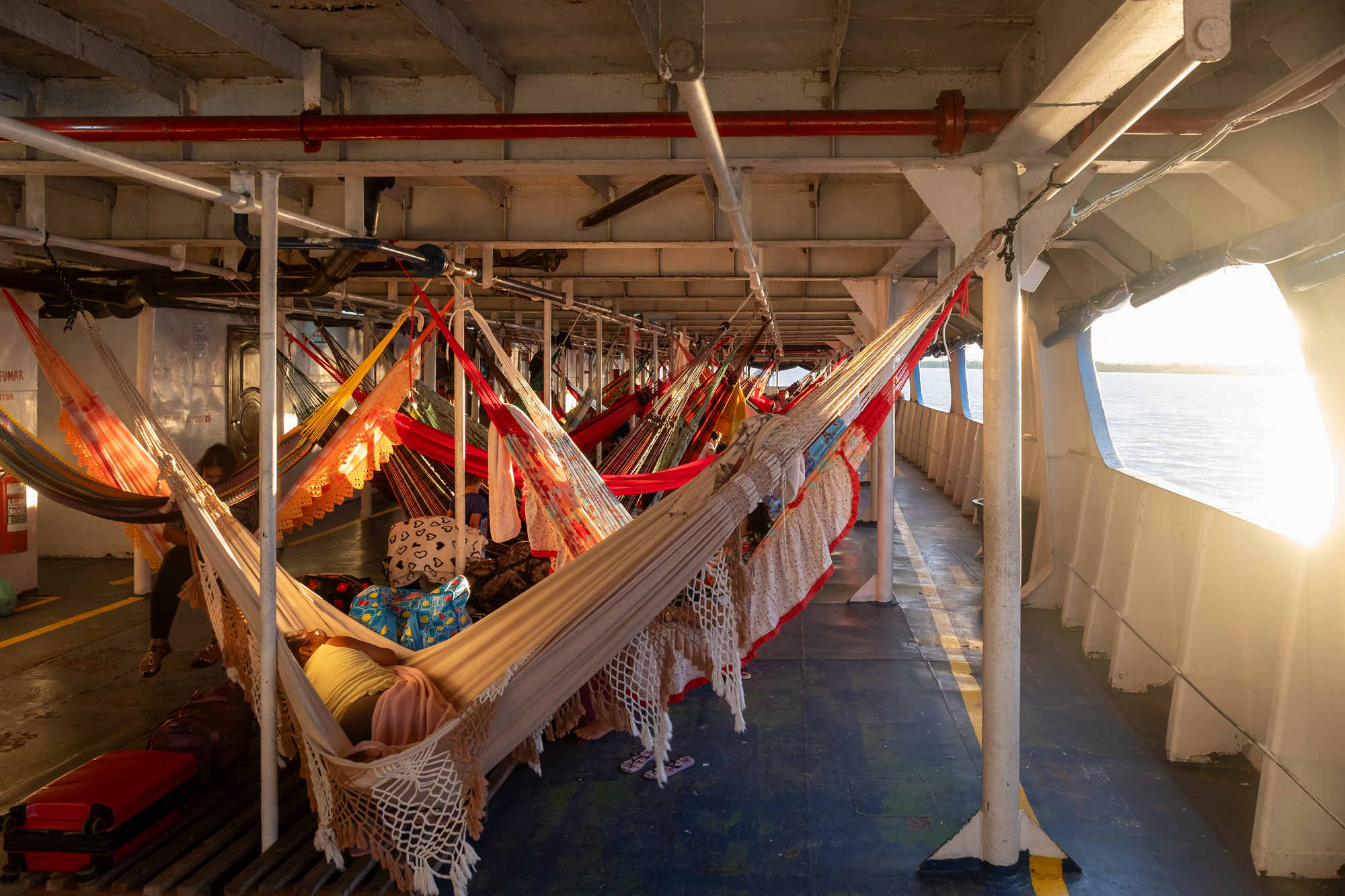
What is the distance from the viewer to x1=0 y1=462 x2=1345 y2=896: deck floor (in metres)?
2.22

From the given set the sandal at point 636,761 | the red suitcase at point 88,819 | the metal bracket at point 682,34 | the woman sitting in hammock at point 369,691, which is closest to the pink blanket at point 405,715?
the woman sitting in hammock at point 369,691

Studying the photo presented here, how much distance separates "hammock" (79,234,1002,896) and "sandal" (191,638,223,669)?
1604 millimetres

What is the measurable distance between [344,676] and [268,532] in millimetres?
563

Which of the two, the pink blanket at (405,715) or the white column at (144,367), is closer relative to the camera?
the pink blanket at (405,715)

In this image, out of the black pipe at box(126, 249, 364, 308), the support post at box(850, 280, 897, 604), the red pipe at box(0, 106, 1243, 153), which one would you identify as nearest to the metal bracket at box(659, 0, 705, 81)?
the red pipe at box(0, 106, 1243, 153)

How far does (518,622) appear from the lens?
219 centimetres

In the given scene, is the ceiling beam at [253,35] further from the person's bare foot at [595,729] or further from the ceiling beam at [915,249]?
the ceiling beam at [915,249]

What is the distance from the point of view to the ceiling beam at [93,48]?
2.06m

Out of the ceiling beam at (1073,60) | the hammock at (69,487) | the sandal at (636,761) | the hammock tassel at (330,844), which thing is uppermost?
the ceiling beam at (1073,60)

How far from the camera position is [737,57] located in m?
2.33

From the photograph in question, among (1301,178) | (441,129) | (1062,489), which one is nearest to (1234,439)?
(1062,489)

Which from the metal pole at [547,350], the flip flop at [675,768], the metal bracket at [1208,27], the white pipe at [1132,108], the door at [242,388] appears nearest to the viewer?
the metal bracket at [1208,27]

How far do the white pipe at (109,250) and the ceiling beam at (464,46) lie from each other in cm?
183

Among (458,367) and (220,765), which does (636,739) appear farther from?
(458,367)
